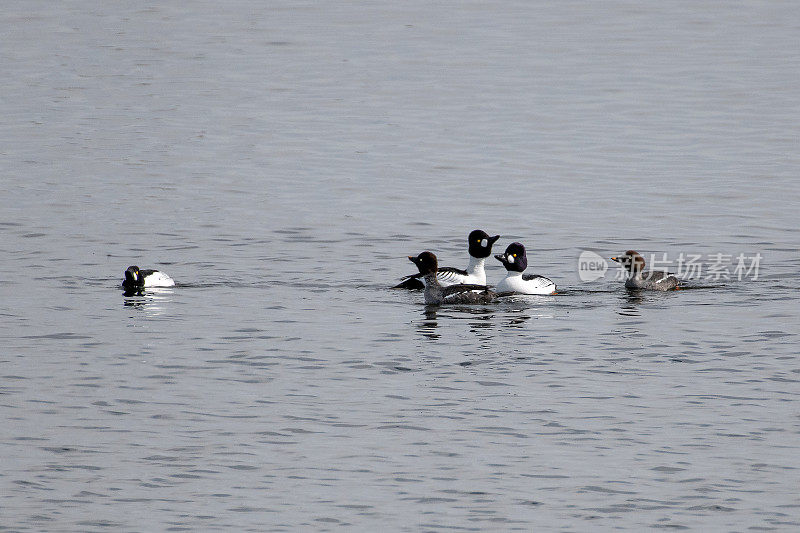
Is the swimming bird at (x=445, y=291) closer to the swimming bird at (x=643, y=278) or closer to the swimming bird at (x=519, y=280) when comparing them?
the swimming bird at (x=519, y=280)

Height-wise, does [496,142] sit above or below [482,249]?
above

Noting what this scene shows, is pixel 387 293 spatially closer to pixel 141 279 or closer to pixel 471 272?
pixel 471 272

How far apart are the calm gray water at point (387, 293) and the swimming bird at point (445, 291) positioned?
0.30 metres

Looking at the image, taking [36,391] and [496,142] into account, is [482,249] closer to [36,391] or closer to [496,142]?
[36,391]

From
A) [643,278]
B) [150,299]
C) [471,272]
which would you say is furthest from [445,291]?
[150,299]

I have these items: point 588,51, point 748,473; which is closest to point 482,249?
point 748,473

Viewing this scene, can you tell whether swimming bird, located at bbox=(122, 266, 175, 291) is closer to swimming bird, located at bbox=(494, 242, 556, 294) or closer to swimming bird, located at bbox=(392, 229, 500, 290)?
swimming bird, located at bbox=(392, 229, 500, 290)

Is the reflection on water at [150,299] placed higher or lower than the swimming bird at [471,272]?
lower

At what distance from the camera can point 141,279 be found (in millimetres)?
21750

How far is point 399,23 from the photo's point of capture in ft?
212

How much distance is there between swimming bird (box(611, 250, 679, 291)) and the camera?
2191 centimetres

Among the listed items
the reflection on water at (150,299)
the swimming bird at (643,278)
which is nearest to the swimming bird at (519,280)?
the swimming bird at (643,278)

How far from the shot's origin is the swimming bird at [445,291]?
2138cm

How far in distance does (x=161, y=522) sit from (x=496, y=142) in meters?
29.2
